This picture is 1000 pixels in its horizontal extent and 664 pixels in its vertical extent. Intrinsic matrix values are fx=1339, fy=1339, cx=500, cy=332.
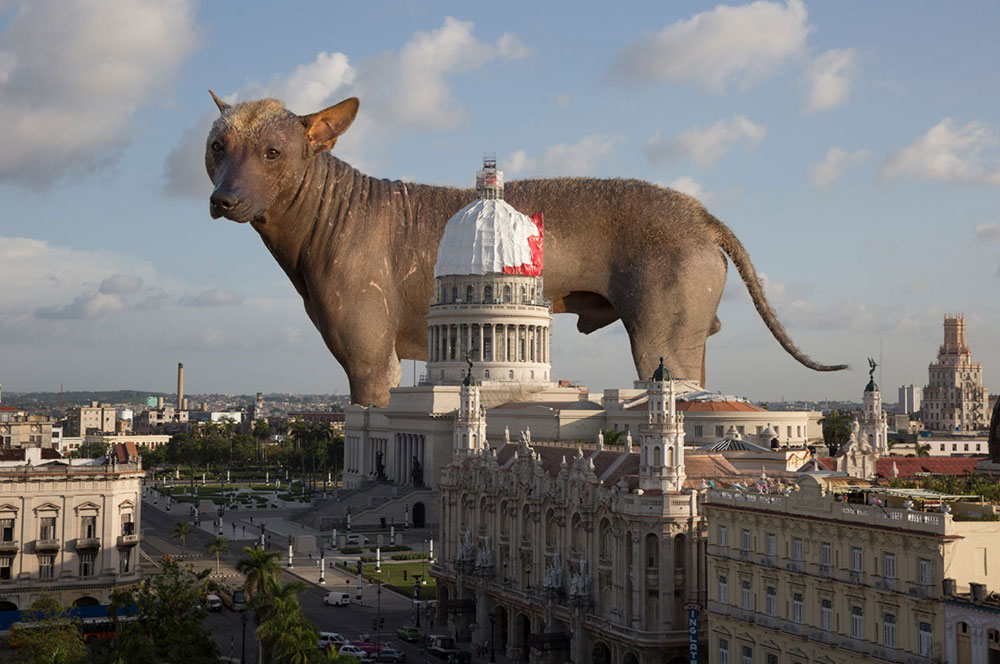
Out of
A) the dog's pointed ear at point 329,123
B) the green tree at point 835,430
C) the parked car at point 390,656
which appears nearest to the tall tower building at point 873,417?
the parked car at point 390,656

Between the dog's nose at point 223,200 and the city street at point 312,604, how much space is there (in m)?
21.7

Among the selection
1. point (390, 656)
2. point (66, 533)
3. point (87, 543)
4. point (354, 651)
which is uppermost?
point (66, 533)

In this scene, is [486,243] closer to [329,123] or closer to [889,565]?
[329,123]

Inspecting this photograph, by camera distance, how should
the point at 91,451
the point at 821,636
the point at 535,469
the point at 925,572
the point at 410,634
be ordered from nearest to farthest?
the point at 925,572, the point at 821,636, the point at 535,469, the point at 410,634, the point at 91,451

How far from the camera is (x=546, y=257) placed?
102000 mm

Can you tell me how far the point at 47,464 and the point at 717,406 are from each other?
A: 161ft

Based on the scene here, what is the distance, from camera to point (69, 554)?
2667 inches

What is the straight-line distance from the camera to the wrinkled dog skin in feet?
318

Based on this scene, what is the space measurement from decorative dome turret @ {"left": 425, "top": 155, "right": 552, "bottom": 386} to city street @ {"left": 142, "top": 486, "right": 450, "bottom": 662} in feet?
78.1

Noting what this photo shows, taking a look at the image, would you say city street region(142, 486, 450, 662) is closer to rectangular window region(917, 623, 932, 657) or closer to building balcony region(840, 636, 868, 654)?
building balcony region(840, 636, 868, 654)

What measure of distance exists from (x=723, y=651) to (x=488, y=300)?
6342 centimetres

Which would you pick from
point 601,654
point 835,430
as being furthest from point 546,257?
point 601,654

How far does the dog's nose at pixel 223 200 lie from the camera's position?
82.6m

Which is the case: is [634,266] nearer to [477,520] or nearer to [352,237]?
[352,237]
